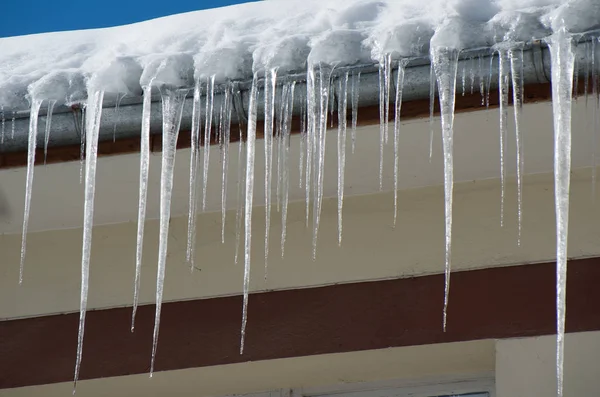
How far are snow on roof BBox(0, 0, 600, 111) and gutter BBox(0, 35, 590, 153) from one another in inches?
1.2

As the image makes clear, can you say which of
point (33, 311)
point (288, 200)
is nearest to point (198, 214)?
point (288, 200)

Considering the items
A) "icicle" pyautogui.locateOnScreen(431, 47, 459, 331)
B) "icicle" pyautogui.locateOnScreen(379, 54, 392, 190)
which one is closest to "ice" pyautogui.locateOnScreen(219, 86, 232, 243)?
"icicle" pyautogui.locateOnScreen(379, 54, 392, 190)

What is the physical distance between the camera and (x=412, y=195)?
388 centimetres

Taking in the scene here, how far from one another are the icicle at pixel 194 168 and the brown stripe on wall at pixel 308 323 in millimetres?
186

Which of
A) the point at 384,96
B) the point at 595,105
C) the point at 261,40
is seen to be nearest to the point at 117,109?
the point at 261,40

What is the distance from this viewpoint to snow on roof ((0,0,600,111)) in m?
2.92

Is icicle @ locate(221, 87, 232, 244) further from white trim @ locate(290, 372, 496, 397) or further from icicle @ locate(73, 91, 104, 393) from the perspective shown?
white trim @ locate(290, 372, 496, 397)

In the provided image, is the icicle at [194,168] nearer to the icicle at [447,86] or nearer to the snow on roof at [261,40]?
the snow on roof at [261,40]

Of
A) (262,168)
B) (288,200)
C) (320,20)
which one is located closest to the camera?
(320,20)

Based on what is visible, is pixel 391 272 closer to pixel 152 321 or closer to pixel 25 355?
pixel 152 321

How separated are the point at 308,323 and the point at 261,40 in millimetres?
1085

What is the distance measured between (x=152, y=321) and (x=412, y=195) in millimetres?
955

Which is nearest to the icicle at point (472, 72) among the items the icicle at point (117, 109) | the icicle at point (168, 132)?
the icicle at point (168, 132)

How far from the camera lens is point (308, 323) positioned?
12.6ft
